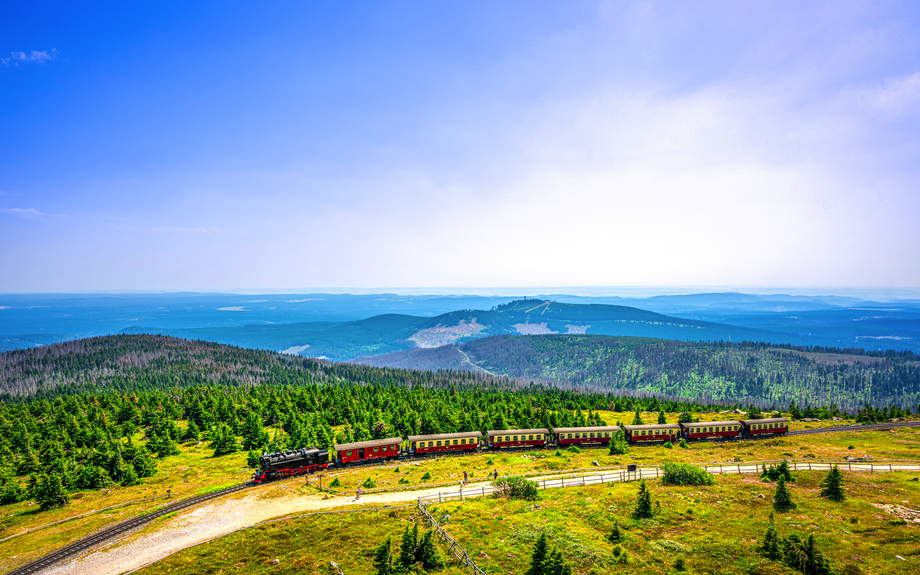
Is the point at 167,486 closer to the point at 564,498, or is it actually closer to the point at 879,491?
the point at 564,498

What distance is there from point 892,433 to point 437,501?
9866 cm

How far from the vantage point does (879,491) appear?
1668 inches

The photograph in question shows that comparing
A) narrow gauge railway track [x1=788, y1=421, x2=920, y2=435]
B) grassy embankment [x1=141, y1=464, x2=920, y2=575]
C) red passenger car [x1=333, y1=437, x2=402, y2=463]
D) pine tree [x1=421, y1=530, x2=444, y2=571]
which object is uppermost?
pine tree [x1=421, y1=530, x2=444, y2=571]

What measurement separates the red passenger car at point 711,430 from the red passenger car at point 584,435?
48.4ft

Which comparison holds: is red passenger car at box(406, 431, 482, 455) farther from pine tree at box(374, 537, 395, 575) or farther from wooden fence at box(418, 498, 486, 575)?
pine tree at box(374, 537, 395, 575)

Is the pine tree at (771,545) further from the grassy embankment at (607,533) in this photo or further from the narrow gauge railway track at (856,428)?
the narrow gauge railway track at (856,428)

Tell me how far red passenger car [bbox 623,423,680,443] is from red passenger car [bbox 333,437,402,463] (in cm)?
4467

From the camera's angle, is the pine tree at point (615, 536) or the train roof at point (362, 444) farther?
the train roof at point (362, 444)

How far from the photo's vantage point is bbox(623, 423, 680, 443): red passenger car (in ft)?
249

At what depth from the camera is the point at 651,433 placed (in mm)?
76312

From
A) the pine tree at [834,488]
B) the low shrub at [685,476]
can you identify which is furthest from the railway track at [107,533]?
the pine tree at [834,488]

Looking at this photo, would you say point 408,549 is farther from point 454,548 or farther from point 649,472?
point 649,472

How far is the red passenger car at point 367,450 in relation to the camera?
201 feet

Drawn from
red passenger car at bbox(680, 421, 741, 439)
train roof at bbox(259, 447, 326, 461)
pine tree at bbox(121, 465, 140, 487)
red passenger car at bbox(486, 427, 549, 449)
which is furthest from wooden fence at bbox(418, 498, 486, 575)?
red passenger car at bbox(680, 421, 741, 439)
